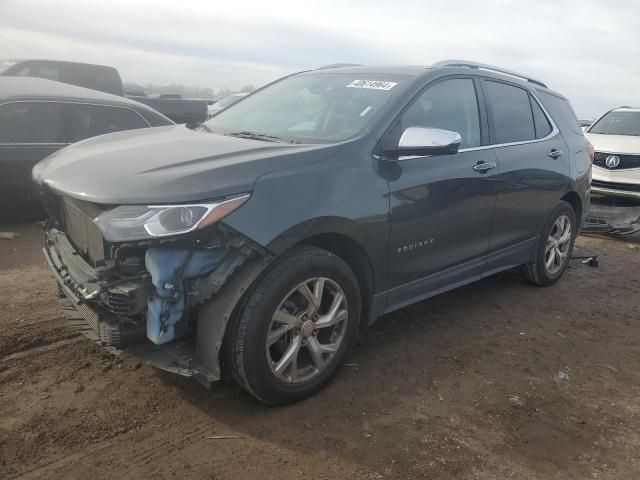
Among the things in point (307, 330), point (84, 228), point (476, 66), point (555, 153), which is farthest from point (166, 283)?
point (555, 153)

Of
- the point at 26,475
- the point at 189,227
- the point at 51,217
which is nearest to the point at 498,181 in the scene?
the point at 189,227

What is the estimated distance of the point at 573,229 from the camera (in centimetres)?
539

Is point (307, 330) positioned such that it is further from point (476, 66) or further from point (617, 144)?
point (617, 144)

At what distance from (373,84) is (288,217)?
1.45m

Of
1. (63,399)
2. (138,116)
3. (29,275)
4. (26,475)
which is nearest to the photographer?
(26,475)

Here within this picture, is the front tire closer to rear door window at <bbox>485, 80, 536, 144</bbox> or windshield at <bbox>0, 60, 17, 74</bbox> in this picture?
rear door window at <bbox>485, 80, 536, 144</bbox>

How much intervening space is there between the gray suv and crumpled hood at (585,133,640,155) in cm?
453

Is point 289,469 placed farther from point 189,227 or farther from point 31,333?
point 31,333

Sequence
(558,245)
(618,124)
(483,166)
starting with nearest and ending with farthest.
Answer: (483,166), (558,245), (618,124)

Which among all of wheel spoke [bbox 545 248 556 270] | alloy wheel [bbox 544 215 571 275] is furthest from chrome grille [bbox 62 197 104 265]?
wheel spoke [bbox 545 248 556 270]

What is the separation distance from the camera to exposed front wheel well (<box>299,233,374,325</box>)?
300 centimetres

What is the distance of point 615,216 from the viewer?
7.75 meters

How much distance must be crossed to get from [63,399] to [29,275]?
2116 millimetres

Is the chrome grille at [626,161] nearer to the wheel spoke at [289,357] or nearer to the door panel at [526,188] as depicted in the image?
the door panel at [526,188]
